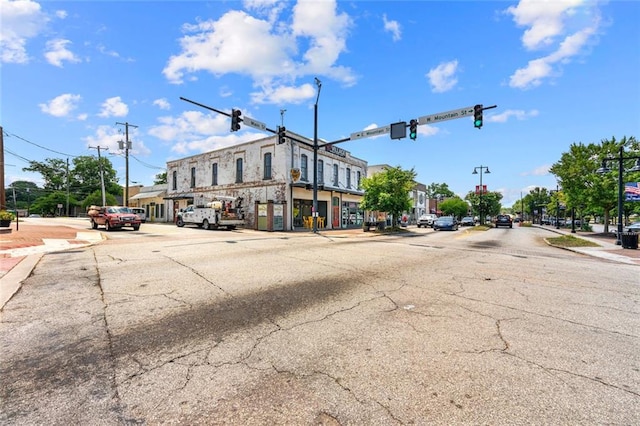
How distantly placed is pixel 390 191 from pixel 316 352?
24057mm

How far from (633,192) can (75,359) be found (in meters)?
27.3

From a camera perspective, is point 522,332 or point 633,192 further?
point 633,192

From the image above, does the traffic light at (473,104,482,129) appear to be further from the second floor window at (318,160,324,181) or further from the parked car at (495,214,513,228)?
the parked car at (495,214,513,228)

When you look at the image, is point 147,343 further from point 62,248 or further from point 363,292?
point 62,248

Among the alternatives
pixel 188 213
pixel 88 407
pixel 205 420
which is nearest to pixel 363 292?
pixel 205 420

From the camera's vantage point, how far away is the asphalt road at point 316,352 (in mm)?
2488

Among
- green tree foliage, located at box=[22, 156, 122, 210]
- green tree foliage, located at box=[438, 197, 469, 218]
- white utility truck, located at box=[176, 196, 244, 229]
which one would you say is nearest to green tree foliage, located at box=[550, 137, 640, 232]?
white utility truck, located at box=[176, 196, 244, 229]

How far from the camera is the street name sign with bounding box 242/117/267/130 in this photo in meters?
16.6

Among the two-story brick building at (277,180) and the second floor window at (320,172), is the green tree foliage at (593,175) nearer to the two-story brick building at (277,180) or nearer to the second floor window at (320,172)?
the two-story brick building at (277,180)

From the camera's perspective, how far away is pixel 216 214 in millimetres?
25094

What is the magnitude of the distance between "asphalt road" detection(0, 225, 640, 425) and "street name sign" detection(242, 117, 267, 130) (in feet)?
37.4

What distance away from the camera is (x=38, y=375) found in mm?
2988

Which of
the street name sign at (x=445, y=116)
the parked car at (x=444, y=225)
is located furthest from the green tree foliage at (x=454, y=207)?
the street name sign at (x=445, y=116)

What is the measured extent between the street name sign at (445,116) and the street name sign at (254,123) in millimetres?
8677
